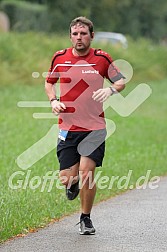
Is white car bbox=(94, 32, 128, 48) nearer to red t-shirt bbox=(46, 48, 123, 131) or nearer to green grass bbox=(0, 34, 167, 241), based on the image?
green grass bbox=(0, 34, 167, 241)

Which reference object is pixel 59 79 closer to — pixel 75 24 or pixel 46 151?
pixel 75 24

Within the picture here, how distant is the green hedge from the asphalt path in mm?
34408

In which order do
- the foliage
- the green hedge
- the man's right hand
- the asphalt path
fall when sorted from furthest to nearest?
the foliage → the green hedge → the man's right hand → the asphalt path

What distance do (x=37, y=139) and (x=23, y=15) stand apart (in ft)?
98.2

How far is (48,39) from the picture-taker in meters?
35.0

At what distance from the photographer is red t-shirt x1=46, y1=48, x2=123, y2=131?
29.2 ft

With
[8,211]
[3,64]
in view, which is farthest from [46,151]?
[3,64]

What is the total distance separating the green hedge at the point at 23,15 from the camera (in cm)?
4656

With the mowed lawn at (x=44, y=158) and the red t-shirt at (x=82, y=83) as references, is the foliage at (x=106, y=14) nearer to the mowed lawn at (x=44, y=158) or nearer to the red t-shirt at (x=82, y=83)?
the mowed lawn at (x=44, y=158)

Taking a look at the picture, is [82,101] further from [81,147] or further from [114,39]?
[114,39]

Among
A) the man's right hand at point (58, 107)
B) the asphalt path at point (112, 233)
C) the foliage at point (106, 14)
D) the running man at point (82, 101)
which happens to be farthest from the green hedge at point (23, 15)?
the man's right hand at point (58, 107)

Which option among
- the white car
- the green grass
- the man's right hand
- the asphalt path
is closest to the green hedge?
the white car

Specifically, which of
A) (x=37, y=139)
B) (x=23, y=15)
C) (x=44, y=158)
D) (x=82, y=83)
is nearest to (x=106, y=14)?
(x=23, y=15)

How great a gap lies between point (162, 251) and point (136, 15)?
54.1 meters
